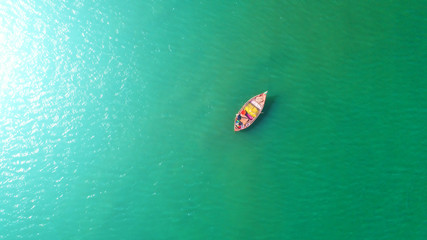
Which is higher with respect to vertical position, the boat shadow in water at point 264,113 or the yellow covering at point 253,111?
the yellow covering at point 253,111

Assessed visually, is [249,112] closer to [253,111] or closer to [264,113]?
[253,111]

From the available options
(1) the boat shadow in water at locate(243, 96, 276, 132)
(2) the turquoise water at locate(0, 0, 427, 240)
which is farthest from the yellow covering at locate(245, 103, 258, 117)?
(2) the turquoise water at locate(0, 0, 427, 240)

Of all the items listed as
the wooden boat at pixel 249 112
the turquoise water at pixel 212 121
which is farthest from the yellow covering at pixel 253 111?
the turquoise water at pixel 212 121

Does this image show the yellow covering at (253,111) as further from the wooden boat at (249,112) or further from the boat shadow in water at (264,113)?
the boat shadow in water at (264,113)

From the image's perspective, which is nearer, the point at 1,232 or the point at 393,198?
the point at 393,198

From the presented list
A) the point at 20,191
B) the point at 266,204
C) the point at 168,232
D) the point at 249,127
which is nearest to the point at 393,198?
the point at 266,204

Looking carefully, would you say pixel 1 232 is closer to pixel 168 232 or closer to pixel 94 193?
pixel 94 193
